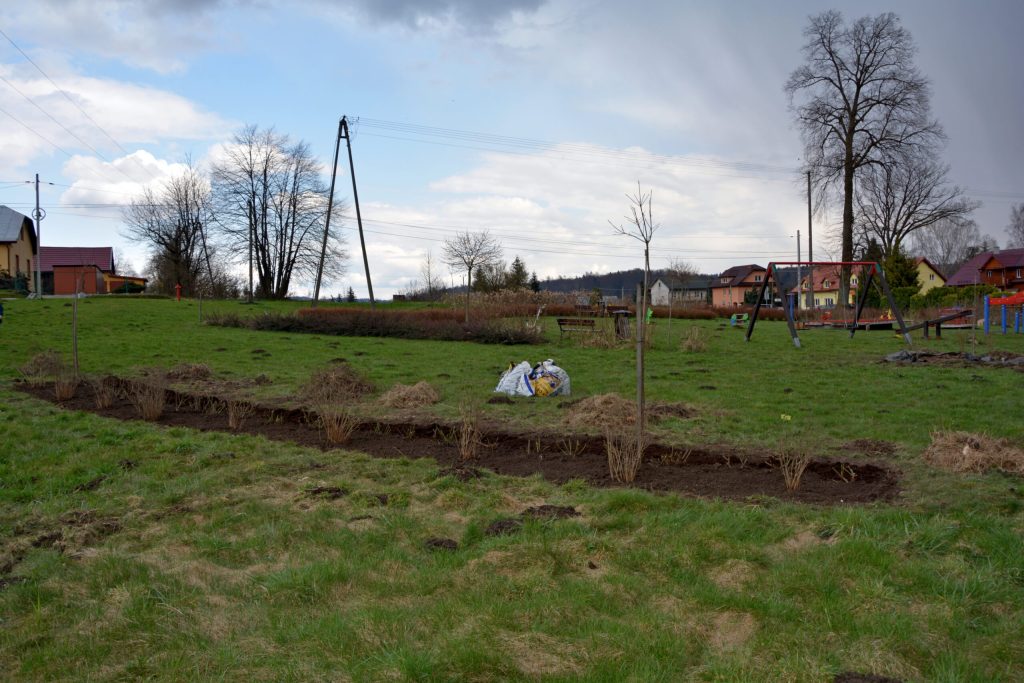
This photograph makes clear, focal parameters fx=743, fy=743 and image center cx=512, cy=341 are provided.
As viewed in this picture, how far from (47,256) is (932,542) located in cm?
6207

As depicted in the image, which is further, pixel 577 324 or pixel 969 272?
pixel 969 272

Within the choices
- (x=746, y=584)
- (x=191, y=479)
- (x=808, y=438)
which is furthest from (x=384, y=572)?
(x=808, y=438)

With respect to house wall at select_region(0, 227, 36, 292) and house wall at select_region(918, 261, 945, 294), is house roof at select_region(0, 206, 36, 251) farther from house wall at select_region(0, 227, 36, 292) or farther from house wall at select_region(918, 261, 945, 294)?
house wall at select_region(918, 261, 945, 294)

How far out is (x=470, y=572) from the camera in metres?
4.02

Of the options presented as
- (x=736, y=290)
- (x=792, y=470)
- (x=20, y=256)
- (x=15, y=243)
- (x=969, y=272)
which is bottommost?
(x=792, y=470)

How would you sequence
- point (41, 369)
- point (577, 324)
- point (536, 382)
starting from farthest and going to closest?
point (577, 324)
point (41, 369)
point (536, 382)

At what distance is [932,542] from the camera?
4312mm

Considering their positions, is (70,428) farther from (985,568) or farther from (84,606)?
(985,568)

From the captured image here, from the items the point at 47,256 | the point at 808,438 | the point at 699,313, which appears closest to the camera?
the point at 808,438

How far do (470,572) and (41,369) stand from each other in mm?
11456

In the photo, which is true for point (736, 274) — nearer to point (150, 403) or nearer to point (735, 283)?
point (735, 283)

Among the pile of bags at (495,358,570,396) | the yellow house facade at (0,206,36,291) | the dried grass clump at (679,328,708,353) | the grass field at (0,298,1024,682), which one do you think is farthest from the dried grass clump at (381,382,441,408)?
the yellow house facade at (0,206,36,291)

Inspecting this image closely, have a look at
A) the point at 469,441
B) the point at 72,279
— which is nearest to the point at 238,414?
the point at 469,441

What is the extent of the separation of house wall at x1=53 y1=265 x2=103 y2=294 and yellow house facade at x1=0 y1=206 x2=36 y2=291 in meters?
1.68
